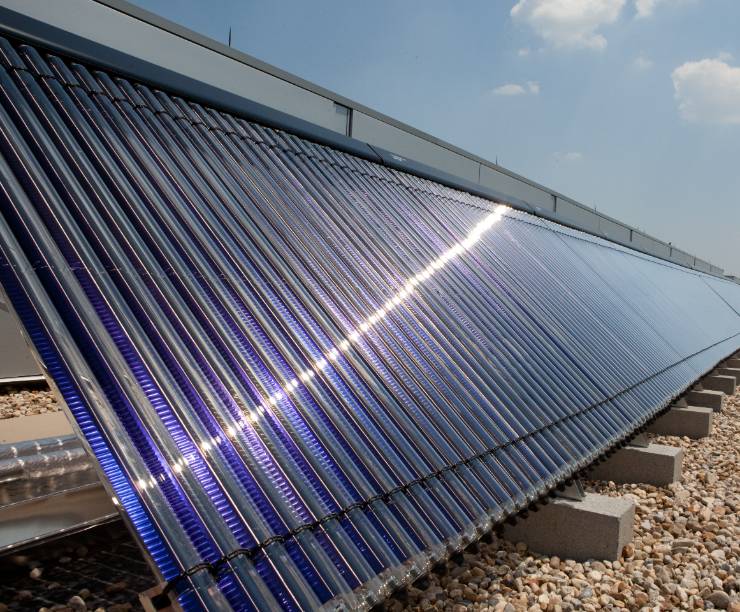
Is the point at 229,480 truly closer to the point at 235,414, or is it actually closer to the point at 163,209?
the point at 235,414

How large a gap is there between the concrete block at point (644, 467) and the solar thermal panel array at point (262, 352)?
1464 millimetres

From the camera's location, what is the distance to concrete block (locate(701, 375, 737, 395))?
44.7ft

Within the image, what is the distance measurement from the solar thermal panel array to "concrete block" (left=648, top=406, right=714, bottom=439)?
4.57 m

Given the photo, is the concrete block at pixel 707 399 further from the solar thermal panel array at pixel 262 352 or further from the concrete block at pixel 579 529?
the concrete block at pixel 579 529

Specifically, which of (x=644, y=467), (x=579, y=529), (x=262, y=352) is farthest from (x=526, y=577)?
(x=644, y=467)

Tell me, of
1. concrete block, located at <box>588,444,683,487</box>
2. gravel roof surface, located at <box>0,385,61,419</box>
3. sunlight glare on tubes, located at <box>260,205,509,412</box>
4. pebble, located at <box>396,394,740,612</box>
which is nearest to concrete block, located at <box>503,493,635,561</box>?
pebble, located at <box>396,394,740,612</box>

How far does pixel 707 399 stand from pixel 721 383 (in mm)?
2878

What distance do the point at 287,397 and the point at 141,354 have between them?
23.0 inches

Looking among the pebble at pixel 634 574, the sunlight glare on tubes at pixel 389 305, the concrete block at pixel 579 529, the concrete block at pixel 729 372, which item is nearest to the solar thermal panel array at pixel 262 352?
the sunlight glare on tubes at pixel 389 305

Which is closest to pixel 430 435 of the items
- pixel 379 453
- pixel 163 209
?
pixel 379 453

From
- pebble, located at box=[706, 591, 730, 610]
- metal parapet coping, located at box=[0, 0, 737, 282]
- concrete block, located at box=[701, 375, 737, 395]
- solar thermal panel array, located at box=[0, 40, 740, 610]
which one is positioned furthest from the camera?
concrete block, located at box=[701, 375, 737, 395]

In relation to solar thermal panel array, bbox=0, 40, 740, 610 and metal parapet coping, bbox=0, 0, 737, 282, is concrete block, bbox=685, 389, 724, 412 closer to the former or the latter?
metal parapet coping, bbox=0, 0, 737, 282

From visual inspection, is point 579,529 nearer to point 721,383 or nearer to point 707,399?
point 707,399

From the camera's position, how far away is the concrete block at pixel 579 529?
179 inches
